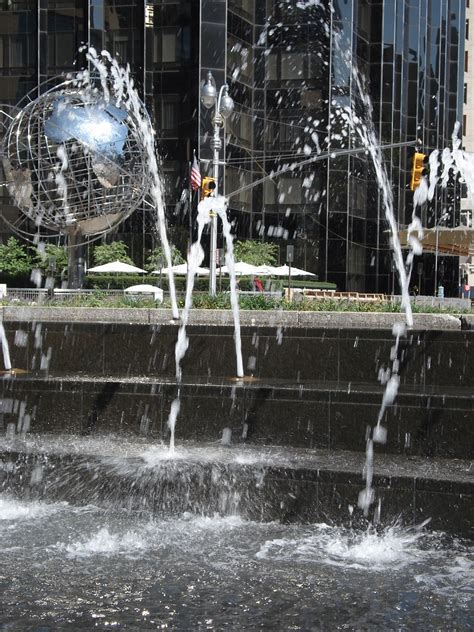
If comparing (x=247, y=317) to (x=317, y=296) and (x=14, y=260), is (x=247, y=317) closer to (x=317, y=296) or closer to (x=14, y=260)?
(x=317, y=296)

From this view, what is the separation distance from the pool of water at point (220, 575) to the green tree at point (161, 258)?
37058mm

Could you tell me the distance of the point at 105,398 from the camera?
1012 centimetres

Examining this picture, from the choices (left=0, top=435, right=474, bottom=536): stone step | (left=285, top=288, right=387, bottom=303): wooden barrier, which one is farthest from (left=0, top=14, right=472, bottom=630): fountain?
(left=285, top=288, right=387, bottom=303): wooden barrier

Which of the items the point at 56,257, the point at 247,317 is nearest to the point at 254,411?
the point at 247,317

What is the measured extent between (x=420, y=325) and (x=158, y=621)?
340 inches

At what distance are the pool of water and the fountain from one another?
2cm

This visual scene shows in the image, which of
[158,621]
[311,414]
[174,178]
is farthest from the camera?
[174,178]

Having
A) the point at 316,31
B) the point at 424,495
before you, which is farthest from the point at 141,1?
the point at 424,495

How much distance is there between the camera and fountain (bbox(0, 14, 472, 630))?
595 centimetres

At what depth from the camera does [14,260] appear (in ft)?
155

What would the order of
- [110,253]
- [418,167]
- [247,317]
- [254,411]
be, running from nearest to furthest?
[254,411] → [247,317] → [418,167] → [110,253]

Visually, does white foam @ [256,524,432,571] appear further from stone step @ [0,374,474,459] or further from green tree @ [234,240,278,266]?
green tree @ [234,240,278,266]

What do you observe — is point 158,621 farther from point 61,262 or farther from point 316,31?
point 316,31

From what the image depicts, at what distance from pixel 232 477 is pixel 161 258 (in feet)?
123
